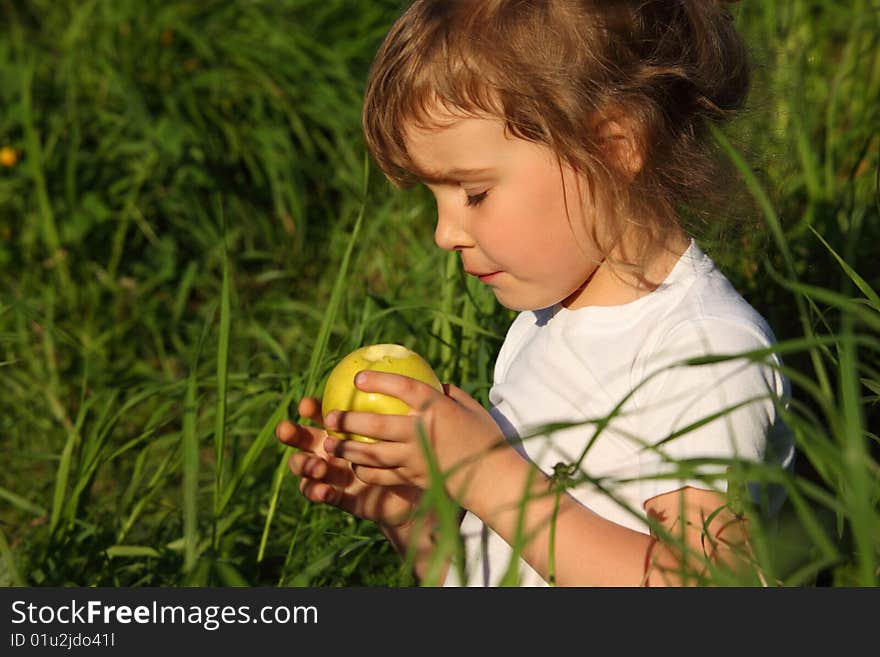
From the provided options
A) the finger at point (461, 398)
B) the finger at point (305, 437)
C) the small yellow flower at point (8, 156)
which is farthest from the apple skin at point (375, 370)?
the small yellow flower at point (8, 156)

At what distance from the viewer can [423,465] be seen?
1.55 meters

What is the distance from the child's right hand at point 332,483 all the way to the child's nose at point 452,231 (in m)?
0.34

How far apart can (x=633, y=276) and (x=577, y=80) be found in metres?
0.32

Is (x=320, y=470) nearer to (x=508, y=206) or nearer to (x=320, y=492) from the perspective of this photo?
(x=320, y=492)

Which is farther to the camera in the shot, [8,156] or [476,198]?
[8,156]

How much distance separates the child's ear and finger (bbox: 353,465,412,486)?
1.96 ft

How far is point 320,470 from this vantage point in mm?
1817

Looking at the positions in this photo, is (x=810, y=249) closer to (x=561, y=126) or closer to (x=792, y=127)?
(x=792, y=127)

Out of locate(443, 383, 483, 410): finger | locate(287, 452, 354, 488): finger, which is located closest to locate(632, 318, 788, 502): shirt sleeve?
locate(443, 383, 483, 410): finger

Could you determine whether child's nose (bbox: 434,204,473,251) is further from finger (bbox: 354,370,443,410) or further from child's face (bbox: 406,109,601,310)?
finger (bbox: 354,370,443,410)

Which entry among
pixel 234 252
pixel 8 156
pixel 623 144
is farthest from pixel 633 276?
pixel 8 156

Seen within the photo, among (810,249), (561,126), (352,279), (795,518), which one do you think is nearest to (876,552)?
(795,518)

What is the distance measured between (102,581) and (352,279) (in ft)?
3.80

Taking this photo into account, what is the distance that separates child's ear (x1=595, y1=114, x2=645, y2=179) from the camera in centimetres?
174
